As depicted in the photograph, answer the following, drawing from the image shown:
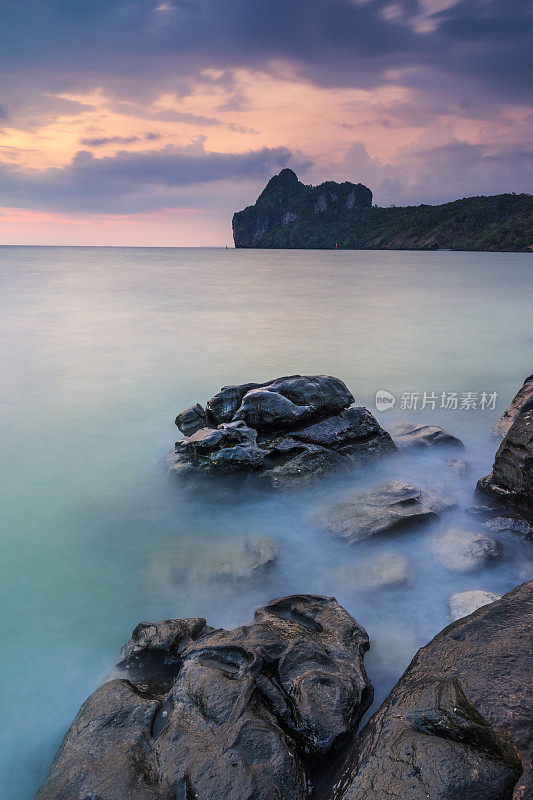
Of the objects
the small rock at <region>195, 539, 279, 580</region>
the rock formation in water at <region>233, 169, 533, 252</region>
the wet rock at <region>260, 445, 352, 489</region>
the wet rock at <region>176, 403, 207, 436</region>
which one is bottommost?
the small rock at <region>195, 539, 279, 580</region>

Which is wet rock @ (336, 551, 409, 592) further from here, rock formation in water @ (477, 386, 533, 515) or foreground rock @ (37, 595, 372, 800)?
rock formation in water @ (477, 386, 533, 515)

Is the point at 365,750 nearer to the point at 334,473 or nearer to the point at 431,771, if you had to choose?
the point at 431,771

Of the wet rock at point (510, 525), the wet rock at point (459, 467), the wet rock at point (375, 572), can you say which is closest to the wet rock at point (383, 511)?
the wet rock at point (375, 572)

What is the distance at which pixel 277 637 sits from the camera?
3.09m

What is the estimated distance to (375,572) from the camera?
178 inches

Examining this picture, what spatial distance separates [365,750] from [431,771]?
1.19 feet

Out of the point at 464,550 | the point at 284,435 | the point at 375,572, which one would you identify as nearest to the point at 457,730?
the point at 375,572

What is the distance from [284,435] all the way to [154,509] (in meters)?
2.04

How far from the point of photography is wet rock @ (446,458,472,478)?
21.4ft

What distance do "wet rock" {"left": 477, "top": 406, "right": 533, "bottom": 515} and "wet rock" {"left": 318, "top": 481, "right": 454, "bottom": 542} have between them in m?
0.57

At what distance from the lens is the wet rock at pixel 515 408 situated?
6430 millimetres

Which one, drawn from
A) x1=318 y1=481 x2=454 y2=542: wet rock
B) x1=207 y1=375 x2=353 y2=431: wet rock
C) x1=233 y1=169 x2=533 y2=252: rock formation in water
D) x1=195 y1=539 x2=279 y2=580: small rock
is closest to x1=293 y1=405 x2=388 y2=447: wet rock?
x1=207 y1=375 x2=353 y2=431: wet rock

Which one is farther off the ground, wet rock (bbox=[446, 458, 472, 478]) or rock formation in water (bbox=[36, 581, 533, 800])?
rock formation in water (bbox=[36, 581, 533, 800])

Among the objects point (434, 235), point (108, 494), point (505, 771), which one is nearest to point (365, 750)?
point (505, 771)
